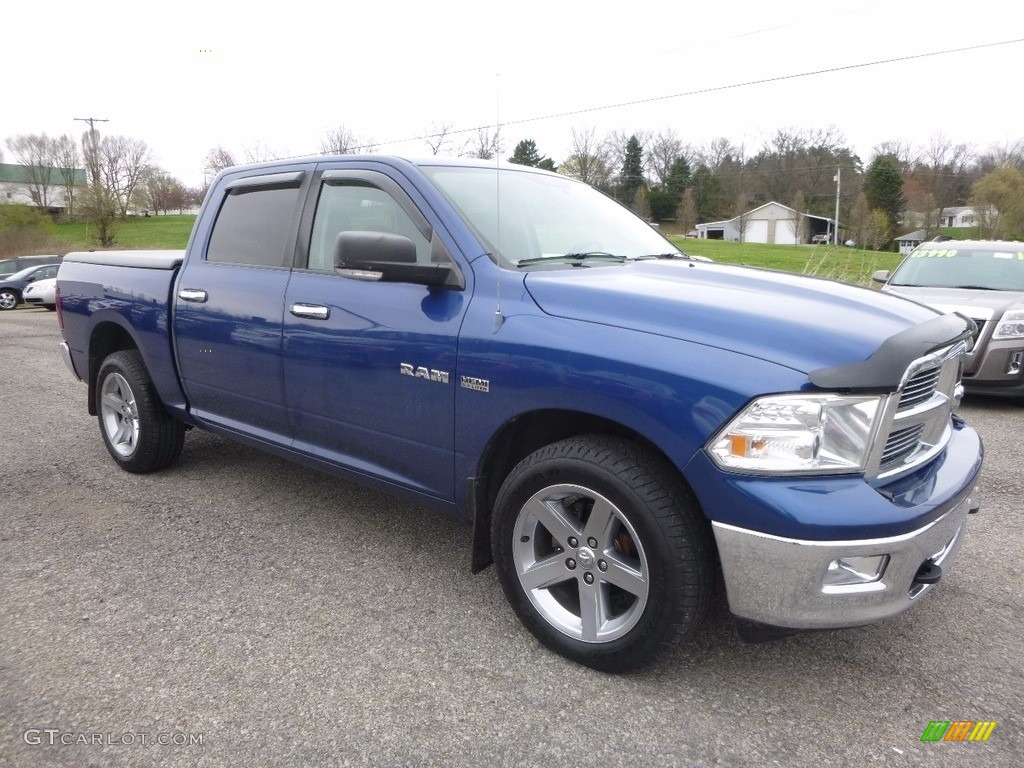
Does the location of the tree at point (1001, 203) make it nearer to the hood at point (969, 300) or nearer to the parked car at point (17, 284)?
the hood at point (969, 300)

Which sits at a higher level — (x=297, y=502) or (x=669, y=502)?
(x=669, y=502)

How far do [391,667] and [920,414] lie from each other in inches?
80.1

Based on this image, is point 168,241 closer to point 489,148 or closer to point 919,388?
point 489,148

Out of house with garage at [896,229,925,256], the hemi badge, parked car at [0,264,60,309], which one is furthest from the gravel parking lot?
house with garage at [896,229,925,256]

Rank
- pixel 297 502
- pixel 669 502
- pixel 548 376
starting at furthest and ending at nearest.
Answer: pixel 297 502 < pixel 548 376 < pixel 669 502

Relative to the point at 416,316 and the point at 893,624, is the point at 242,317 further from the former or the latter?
the point at 893,624

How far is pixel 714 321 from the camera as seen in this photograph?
2475 mm

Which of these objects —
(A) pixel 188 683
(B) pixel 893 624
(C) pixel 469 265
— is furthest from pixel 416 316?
(B) pixel 893 624

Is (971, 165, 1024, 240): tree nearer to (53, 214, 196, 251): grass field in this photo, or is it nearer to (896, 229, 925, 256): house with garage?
(896, 229, 925, 256): house with garage

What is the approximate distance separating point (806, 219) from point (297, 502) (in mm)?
76399

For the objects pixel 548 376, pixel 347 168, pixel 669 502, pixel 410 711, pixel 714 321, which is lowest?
pixel 410 711

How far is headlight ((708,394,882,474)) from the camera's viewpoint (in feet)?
7.32

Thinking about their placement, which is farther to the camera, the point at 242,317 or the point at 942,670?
the point at 242,317

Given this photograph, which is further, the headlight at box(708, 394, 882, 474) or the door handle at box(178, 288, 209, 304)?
the door handle at box(178, 288, 209, 304)
